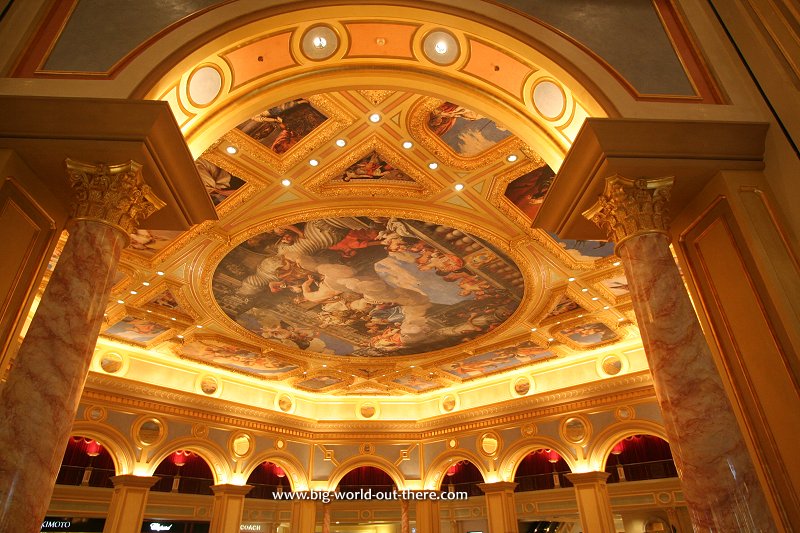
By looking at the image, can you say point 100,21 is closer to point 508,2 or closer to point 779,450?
point 508,2

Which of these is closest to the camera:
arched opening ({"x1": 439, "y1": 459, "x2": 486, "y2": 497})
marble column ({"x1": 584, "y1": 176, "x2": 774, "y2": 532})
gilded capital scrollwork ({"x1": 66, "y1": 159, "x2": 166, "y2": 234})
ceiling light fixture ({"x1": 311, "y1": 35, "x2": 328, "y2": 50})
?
marble column ({"x1": 584, "y1": 176, "x2": 774, "y2": 532})

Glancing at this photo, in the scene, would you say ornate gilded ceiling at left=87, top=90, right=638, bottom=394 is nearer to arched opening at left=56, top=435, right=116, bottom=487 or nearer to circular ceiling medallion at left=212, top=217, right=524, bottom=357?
circular ceiling medallion at left=212, top=217, right=524, bottom=357

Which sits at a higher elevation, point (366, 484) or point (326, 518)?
point (366, 484)

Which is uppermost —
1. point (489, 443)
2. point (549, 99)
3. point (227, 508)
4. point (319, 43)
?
point (319, 43)

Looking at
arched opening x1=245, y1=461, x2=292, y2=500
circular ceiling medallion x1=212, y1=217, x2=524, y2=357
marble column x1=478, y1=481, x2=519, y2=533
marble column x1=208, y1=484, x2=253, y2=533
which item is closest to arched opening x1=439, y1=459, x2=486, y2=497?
marble column x1=478, y1=481, x2=519, y2=533

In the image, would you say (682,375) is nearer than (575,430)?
Yes

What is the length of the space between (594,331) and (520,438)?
4787mm

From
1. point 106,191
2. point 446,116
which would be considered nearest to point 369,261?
point 446,116

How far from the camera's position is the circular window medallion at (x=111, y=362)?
46.9ft

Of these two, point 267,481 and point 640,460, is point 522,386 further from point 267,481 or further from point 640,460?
point 267,481

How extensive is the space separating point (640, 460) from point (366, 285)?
10822 mm

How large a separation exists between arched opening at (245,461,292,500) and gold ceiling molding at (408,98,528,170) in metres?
14.4

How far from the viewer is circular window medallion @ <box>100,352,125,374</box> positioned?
14305mm

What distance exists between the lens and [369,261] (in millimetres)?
10953
